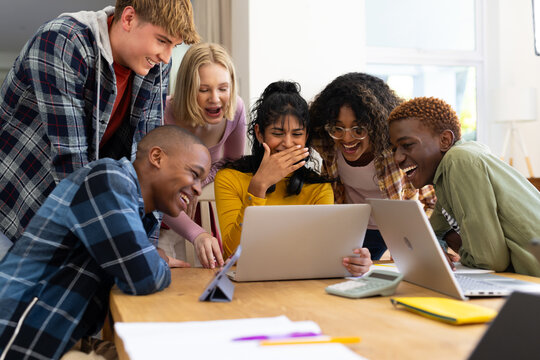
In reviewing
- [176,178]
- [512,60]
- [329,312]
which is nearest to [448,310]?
[329,312]

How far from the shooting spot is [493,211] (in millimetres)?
1451

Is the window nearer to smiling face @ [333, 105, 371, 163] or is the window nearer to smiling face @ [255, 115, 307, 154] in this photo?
smiling face @ [333, 105, 371, 163]

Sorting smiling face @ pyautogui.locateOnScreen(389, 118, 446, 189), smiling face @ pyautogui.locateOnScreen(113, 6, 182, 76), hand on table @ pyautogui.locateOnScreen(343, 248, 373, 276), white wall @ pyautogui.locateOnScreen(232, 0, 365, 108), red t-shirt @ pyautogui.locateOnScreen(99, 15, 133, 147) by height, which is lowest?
hand on table @ pyautogui.locateOnScreen(343, 248, 373, 276)

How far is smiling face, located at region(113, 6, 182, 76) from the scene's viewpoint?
161 centimetres

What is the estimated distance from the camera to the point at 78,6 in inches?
250

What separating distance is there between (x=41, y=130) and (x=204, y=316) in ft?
3.00

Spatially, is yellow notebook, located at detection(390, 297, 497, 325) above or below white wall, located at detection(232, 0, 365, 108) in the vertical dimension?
below

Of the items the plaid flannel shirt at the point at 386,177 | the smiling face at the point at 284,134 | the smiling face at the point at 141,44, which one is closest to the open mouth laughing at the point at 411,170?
the plaid flannel shirt at the point at 386,177

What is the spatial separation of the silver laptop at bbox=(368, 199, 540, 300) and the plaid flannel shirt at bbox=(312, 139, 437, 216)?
74 cm

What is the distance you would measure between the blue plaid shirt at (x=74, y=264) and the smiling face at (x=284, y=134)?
2.62ft

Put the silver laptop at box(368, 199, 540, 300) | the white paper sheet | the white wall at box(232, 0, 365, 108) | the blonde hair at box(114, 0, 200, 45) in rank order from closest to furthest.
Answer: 1. the white paper sheet
2. the silver laptop at box(368, 199, 540, 300)
3. the blonde hair at box(114, 0, 200, 45)
4. the white wall at box(232, 0, 365, 108)

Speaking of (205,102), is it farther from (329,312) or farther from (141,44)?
(329,312)

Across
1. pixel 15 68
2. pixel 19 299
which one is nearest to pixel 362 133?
pixel 15 68

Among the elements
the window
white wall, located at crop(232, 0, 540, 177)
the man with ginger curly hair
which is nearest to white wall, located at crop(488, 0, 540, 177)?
the window
